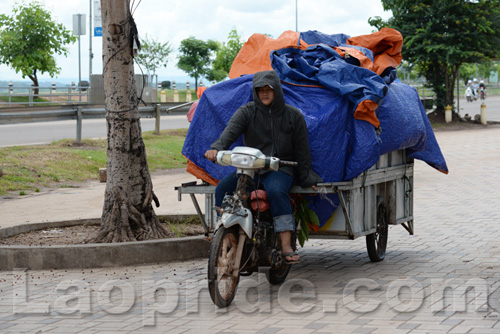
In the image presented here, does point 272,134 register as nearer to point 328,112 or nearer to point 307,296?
point 328,112

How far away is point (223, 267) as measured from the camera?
6371 mm

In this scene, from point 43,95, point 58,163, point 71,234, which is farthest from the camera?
point 43,95

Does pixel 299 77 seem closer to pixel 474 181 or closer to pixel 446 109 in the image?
pixel 474 181

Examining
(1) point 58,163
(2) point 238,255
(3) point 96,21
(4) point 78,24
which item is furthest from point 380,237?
(4) point 78,24

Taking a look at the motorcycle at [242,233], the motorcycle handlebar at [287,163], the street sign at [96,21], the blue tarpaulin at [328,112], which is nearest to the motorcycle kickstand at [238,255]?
the motorcycle at [242,233]

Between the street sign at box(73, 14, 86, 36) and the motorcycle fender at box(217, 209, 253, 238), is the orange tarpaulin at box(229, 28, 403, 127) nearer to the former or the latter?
the motorcycle fender at box(217, 209, 253, 238)

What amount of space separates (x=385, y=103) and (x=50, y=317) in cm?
353

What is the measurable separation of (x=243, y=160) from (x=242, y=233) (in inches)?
22.2

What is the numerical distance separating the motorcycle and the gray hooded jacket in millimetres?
267

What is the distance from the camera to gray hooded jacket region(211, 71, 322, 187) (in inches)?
275

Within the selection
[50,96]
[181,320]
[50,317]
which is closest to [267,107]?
[181,320]

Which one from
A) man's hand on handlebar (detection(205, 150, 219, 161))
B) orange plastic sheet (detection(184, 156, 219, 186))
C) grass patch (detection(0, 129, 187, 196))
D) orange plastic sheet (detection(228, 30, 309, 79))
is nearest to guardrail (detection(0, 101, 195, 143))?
grass patch (detection(0, 129, 187, 196))

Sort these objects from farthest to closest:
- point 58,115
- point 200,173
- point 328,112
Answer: point 58,115, point 200,173, point 328,112

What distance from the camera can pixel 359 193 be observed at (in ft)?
25.3
